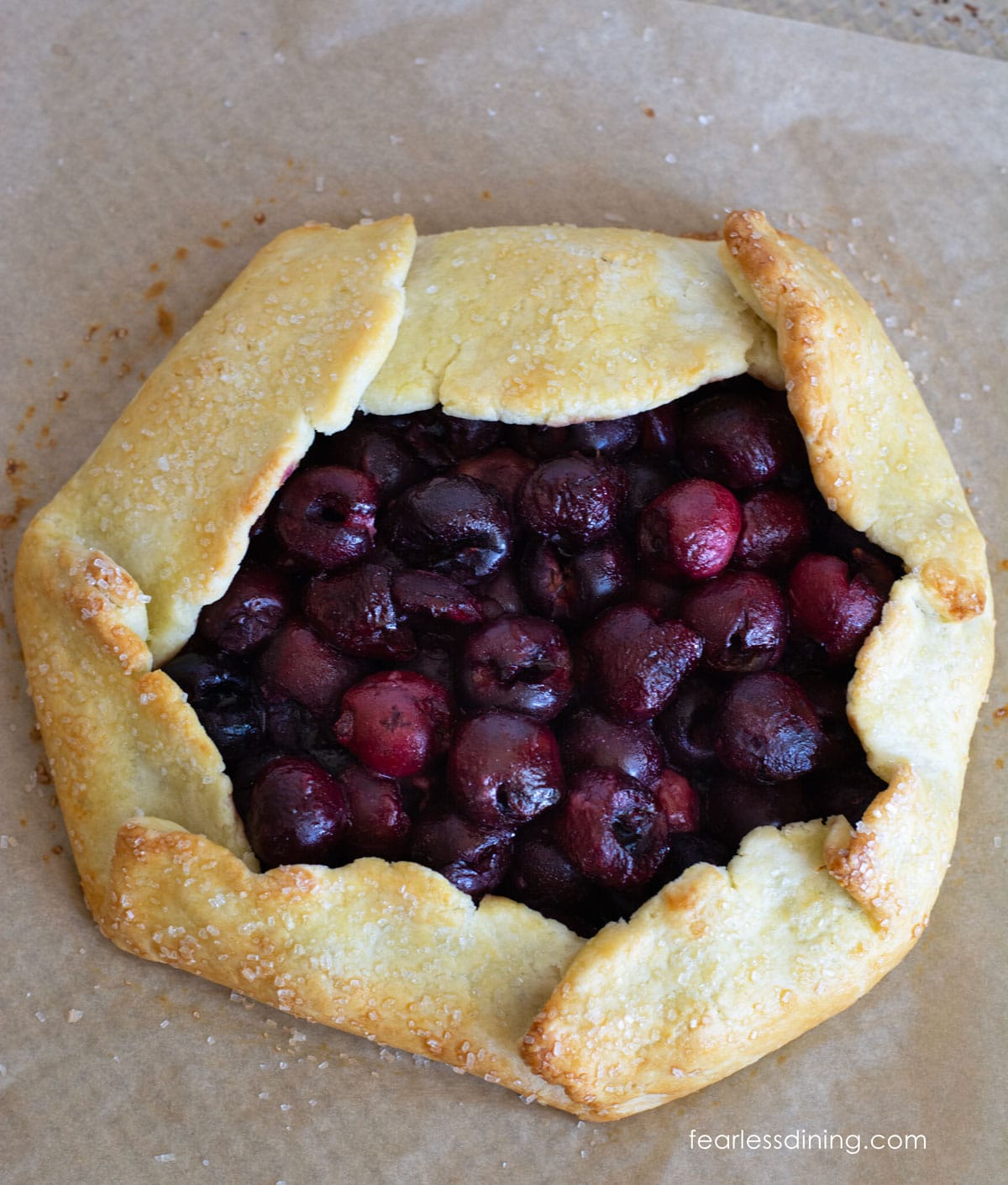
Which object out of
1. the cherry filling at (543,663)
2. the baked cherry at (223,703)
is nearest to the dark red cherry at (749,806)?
the cherry filling at (543,663)

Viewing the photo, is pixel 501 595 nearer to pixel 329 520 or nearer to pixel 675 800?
pixel 329 520

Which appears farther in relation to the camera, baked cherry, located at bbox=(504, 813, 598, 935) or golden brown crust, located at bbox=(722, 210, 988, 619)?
golden brown crust, located at bbox=(722, 210, 988, 619)

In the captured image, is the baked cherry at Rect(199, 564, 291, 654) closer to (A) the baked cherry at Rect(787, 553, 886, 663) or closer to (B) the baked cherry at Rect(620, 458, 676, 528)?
(B) the baked cherry at Rect(620, 458, 676, 528)

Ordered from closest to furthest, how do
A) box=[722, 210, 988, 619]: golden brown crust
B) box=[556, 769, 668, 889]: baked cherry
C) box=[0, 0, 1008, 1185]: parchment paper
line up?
1. box=[556, 769, 668, 889]: baked cherry
2. box=[722, 210, 988, 619]: golden brown crust
3. box=[0, 0, 1008, 1185]: parchment paper

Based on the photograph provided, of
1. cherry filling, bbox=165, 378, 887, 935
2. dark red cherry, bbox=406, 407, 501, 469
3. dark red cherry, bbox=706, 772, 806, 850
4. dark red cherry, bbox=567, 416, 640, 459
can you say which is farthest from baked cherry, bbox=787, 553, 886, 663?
dark red cherry, bbox=406, 407, 501, 469

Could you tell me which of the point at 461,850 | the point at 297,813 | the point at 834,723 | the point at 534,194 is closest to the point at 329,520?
the point at 297,813

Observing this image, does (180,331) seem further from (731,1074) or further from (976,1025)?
(976,1025)
